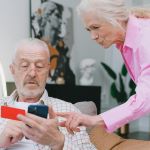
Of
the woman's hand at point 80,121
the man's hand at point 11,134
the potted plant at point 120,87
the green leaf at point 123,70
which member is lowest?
the potted plant at point 120,87

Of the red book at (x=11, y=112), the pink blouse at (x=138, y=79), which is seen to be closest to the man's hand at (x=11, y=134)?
the red book at (x=11, y=112)

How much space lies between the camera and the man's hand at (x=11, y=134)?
1300mm

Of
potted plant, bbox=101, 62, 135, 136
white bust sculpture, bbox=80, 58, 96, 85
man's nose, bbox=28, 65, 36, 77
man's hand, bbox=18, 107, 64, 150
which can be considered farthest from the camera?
potted plant, bbox=101, 62, 135, 136

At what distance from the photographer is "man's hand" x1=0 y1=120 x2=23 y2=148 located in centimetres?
130

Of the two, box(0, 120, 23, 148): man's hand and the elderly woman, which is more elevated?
the elderly woman

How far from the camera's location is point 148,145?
187 centimetres

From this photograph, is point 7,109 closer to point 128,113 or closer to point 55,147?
point 55,147

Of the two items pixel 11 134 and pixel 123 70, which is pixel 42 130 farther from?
pixel 123 70

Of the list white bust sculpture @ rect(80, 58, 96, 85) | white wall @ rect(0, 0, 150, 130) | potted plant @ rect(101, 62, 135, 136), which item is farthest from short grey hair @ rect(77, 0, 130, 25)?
potted plant @ rect(101, 62, 135, 136)

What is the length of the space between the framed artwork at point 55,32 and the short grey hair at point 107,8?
193cm

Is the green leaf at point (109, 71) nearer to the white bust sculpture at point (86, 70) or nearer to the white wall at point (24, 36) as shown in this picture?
the white wall at point (24, 36)

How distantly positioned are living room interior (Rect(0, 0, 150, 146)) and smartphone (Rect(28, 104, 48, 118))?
120cm

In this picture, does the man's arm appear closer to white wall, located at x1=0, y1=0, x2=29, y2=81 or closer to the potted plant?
white wall, located at x1=0, y1=0, x2=29, y2=81

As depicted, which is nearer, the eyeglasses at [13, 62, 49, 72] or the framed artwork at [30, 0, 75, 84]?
the eyeglasses at [13, 62, 49, 72]
